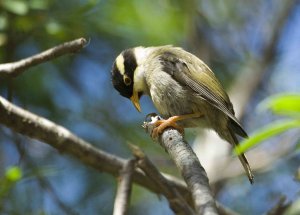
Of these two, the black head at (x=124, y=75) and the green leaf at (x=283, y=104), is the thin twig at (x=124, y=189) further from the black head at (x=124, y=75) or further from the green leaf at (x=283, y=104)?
the green leaf at (x=283, y=104)

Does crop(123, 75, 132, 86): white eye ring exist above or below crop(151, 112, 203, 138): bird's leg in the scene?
above

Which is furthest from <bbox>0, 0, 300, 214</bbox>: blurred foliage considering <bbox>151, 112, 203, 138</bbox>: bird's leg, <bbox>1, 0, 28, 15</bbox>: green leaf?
<bbox>151, 112, 203, 138</bbox>: bird's leg

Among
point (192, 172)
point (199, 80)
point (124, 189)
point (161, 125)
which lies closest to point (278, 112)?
point (192, 172)

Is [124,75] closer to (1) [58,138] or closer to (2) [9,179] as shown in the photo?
(1) [58,138]

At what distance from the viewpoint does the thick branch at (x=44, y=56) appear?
317 centimetres

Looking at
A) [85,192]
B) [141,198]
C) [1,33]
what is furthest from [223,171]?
[1,33]

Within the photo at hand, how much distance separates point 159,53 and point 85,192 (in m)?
1.92

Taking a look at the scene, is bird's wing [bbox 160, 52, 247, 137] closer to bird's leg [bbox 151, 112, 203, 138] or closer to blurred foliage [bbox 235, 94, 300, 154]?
bird's leg [bbox 151, 112, 203, 138]

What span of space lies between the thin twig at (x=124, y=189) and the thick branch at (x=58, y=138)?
0.61ft

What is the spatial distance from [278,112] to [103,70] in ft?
16.9

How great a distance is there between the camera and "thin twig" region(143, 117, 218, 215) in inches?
67.1

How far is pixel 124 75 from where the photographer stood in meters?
4.73

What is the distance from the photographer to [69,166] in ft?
19.6

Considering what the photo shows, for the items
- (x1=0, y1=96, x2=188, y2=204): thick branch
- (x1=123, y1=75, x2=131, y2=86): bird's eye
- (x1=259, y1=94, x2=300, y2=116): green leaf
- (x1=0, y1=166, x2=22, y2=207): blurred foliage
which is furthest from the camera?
(x1=123, y1=75, x2=131, y2=86): bird's eye
